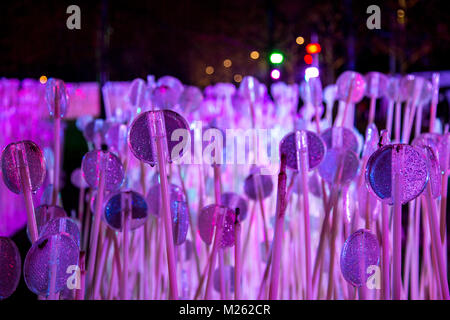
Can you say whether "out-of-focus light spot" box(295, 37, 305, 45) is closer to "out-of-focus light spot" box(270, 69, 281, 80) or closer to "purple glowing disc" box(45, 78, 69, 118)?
"out-of-focus light spot" box(270, 69, 281, 80)

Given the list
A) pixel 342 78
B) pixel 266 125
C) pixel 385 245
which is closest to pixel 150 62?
pixel 266 125

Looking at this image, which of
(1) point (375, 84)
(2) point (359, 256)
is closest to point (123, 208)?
(2) point (359, 256)

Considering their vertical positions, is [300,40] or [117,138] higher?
[300,40]

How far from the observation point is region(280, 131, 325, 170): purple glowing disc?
2.00 feet

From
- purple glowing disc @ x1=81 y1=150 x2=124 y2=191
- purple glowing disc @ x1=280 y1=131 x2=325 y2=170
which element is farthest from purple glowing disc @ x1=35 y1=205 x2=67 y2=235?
purple glowing disc @ x1=280 y1=131 x2=325 y2=170

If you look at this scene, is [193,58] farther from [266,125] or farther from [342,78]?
[342,78]

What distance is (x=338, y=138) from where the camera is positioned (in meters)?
0.71

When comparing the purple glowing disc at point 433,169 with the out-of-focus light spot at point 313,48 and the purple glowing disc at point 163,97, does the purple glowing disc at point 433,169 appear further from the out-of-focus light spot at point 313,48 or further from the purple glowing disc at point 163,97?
the out-of-focus light spot at point 313,48

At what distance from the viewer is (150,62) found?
8.45 feet

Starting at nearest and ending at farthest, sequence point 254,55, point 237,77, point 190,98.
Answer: point 190,98 < point 237,77 < point 254,55

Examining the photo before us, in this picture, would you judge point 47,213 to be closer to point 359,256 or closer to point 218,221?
point 218,221

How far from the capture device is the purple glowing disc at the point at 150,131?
17.4 inches

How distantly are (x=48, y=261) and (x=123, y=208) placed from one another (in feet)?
0.61
